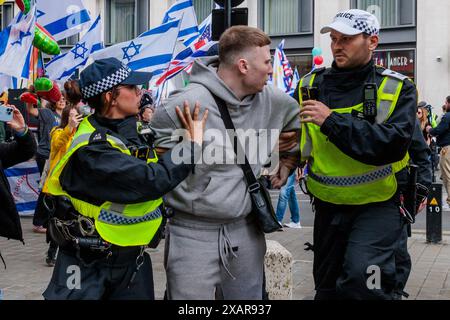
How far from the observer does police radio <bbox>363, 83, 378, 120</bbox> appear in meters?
3.81

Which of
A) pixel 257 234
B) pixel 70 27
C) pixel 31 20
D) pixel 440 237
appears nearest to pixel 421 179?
pixel 257 234

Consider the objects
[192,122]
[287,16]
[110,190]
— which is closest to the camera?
[110,190]

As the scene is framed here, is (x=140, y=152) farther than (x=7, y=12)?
No

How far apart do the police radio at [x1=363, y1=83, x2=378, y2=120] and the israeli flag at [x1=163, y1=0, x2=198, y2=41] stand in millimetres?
7734

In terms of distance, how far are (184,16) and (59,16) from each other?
93.4 inches

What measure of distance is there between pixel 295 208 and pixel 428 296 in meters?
4.54

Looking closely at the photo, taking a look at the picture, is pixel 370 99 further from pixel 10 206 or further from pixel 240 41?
pixel 10 206

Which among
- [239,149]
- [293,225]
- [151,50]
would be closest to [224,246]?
[239,149]

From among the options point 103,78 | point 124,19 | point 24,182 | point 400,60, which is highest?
point 124,19

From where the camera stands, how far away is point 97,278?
3.23 meters

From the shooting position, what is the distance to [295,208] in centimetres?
1048

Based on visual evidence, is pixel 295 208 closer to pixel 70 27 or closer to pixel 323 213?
pixel 70 27

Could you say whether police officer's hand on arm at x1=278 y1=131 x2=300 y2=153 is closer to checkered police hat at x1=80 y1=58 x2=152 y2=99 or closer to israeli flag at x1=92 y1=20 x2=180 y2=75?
checkered police hat at x1=80 y1=58 x2=152 y2=99

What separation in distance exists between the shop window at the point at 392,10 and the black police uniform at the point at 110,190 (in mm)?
24433
